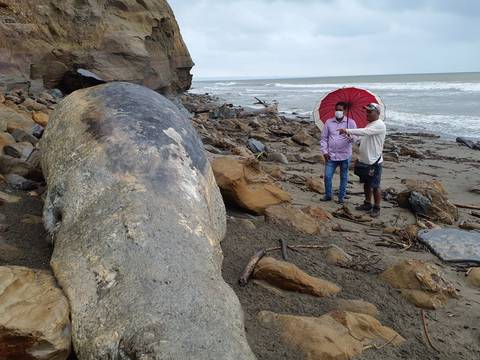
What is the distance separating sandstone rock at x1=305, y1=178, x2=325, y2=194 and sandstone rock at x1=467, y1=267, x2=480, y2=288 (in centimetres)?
287

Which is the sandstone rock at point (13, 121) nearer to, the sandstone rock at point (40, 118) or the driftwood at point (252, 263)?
the sandstone rock at point (40, 118)

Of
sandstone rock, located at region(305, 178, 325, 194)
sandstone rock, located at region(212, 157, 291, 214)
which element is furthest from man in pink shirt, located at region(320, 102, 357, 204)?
sandstone rock, located at region(212, 157, 291, 214)

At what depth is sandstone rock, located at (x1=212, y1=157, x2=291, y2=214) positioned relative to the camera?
14.5ft

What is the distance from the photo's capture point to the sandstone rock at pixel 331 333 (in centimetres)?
245

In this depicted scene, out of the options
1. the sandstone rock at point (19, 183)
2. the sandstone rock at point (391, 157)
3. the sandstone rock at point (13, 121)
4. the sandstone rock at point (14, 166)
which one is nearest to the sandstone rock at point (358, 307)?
the sandstone rock at point (19, 183)

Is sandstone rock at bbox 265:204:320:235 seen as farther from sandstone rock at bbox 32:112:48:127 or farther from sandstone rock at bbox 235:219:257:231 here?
Result: sandstone rock at bbox 32:112:48:127

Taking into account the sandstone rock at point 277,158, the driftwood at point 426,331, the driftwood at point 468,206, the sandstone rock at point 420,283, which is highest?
the sandstone rock at point 420,283

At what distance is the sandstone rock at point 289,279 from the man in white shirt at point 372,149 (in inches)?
103

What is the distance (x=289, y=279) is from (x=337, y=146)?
3335 millimetres

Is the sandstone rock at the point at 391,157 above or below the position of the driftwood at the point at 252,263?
below

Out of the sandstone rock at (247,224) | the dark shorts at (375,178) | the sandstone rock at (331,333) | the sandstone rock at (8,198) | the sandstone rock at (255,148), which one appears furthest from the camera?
the sandstone rock at (255,148)

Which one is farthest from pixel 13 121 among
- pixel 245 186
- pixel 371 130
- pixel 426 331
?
pixel 426 331

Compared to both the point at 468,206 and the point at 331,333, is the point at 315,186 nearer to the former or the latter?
the point at 468,206

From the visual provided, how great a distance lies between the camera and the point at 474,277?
381cm
